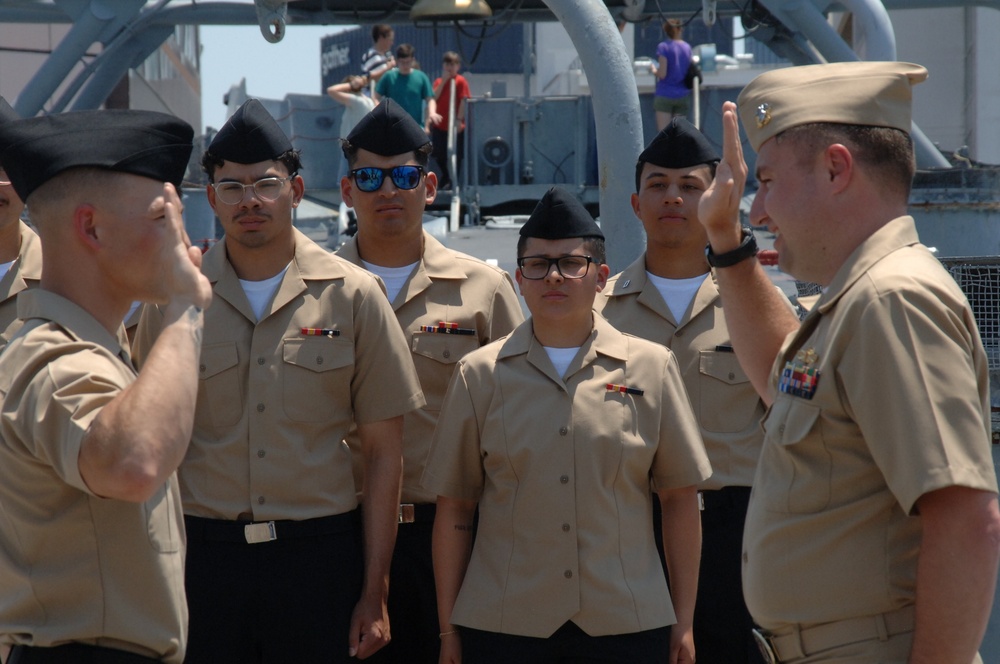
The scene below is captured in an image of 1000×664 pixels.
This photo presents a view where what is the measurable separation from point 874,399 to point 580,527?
4.13 ft

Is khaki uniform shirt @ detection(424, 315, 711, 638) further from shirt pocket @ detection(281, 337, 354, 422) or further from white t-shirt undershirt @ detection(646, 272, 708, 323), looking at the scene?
white t-shirt undershirt @ detection(646, 272, 708, 323)

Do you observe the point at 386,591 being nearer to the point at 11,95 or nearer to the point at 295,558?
the point at 295,558

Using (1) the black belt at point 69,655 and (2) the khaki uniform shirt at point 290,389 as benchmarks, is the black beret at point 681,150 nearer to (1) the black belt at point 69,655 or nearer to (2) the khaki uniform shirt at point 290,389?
(2) the khaki uniform shirt at point 290,389

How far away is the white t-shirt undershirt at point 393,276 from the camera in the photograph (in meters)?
4.09

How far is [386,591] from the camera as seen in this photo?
11.3 ft

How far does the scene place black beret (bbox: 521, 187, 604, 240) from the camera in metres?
3.45

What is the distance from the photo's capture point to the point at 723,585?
368 centimetres

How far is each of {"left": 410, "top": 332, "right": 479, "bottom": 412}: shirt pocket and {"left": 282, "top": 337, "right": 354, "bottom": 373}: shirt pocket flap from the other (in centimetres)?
45

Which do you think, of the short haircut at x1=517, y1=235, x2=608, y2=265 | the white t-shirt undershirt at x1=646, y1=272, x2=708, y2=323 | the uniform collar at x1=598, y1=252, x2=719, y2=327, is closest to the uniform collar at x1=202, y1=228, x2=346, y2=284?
the short haircut at x1=517, y1=235, x2=608, y2=265

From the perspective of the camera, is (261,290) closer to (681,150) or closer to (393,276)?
(393,276)

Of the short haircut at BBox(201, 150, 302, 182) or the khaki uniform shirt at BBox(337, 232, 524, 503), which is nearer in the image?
the short haircut at BBox(201, 150, 302, 182)

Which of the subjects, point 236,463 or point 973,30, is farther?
point 973,30

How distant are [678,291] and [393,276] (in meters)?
0.96

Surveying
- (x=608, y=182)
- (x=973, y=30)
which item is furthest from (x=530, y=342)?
(x=973, y=30)
